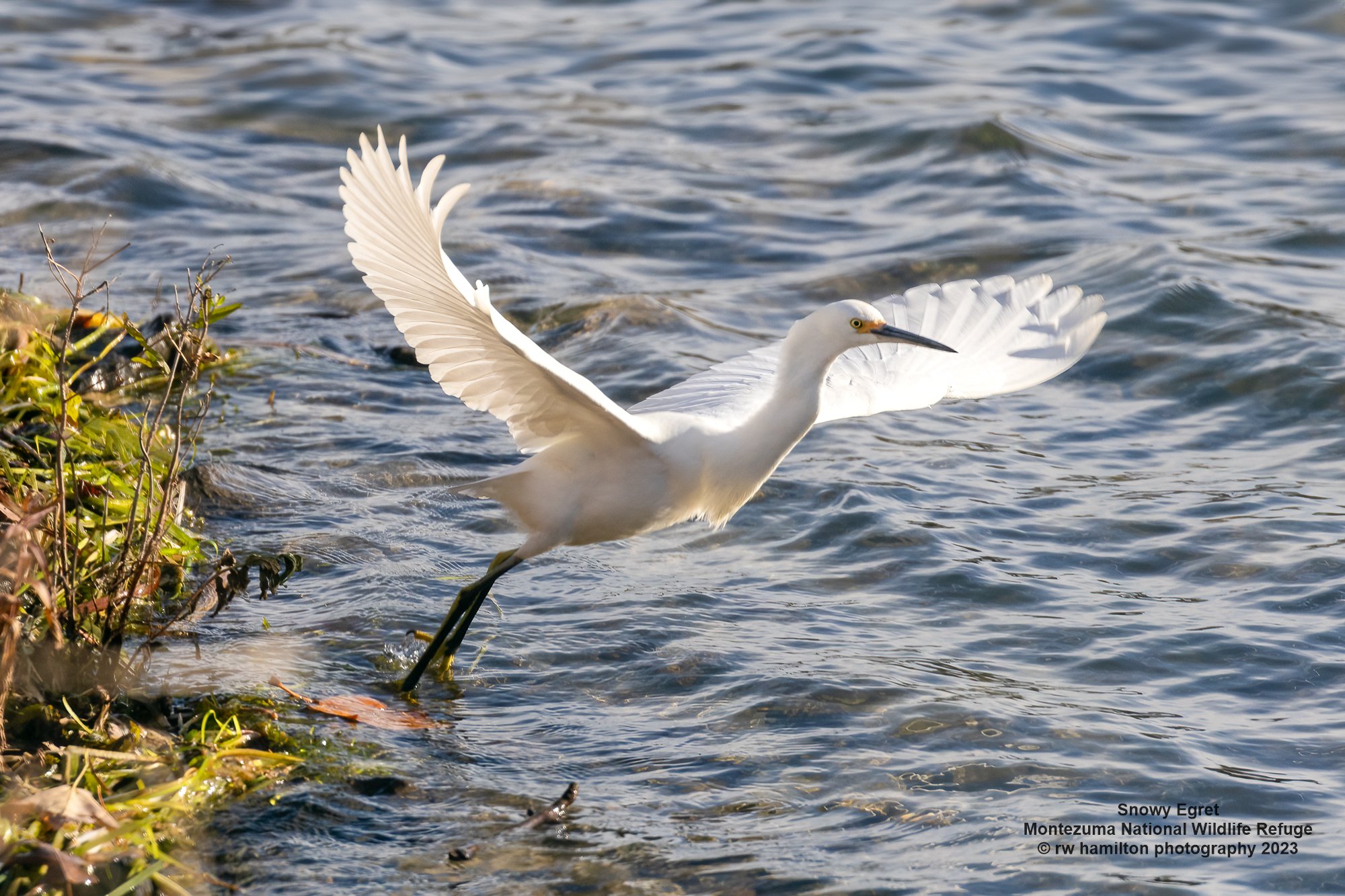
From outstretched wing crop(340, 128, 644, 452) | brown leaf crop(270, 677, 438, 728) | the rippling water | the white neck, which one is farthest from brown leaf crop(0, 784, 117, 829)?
the white neck

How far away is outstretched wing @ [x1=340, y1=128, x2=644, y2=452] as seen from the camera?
148 inches

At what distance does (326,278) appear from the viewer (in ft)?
28.9

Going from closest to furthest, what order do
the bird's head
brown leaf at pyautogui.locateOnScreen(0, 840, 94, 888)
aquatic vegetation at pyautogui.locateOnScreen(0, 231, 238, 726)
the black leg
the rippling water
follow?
brown leaf at pyautogui.locateOnScreen(0, 840, 94, 888), aquatic vegetation at pyautogui.locateOnScreen(0, 231, 238, 726), the rippling water, the bird's head, the black leg

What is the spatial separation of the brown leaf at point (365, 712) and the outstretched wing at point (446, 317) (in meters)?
0.95

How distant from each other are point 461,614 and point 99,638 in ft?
3.93

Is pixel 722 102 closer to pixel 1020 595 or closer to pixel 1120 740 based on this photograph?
pixel 1020 595

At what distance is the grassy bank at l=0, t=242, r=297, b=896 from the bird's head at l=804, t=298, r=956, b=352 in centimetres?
181

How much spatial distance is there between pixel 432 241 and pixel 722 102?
885 cm

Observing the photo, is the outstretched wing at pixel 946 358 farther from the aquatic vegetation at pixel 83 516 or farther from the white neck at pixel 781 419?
the aquatic vegetation at pixel 83 516

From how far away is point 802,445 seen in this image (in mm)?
7121

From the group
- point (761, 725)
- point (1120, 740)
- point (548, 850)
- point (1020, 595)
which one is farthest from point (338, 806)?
point (1020, 595)

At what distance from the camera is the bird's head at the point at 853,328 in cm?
458

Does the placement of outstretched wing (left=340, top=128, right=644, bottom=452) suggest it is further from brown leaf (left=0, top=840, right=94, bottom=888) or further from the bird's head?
brown leaf (left=0, top=840, right=94, bottom=888)

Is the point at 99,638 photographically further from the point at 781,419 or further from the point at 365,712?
the point at 781,419
